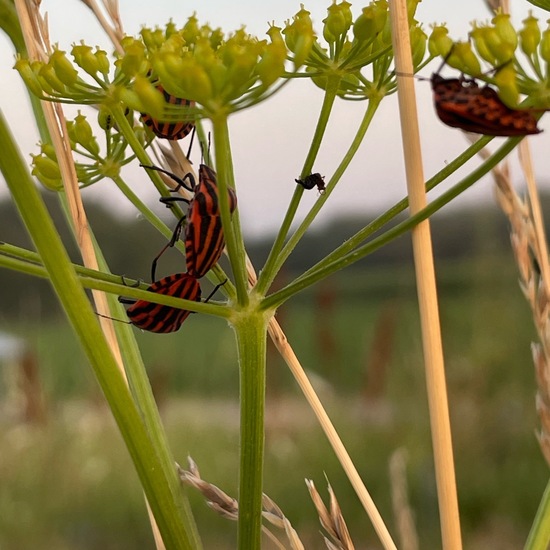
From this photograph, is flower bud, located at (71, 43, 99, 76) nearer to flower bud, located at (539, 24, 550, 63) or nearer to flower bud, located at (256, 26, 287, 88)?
flower bud, located at (256, 26, 287, 88)

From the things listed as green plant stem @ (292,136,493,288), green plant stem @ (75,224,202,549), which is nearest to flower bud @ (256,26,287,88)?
green plant stem @ (292,136,493,288)

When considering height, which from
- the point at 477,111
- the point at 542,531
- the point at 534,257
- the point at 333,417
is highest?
the point at 477,111

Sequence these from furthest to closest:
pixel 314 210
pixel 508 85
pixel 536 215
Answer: pixel 536 215 < pixel 314 210 < pixel 508 85

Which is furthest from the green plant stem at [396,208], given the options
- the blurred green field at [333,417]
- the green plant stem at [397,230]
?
the blurred green field at [333,417]

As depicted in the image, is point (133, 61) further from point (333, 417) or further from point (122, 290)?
point (333, 417)

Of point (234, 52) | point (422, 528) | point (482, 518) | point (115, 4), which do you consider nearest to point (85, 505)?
point (422, 528)

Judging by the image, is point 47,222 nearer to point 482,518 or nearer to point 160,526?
point 160,526

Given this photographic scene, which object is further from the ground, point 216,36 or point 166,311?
point 216,36

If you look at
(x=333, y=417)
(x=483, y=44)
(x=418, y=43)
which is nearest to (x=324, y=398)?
(x=333, y=417)
